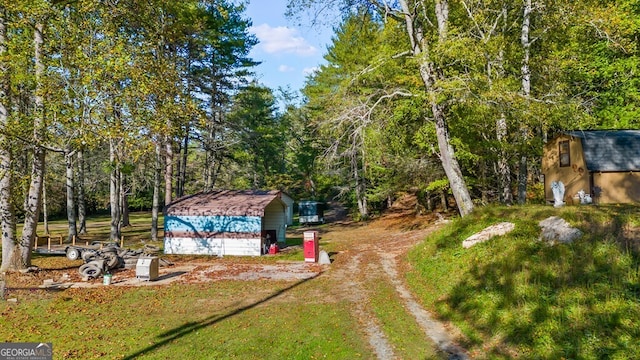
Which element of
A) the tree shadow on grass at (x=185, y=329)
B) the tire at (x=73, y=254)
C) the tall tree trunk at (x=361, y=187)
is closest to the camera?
the tree shadow on grass at (x=185, y=329)

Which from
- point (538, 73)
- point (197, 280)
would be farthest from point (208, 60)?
point (538, 73)

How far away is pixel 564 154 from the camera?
20.9m

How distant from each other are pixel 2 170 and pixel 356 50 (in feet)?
87.1

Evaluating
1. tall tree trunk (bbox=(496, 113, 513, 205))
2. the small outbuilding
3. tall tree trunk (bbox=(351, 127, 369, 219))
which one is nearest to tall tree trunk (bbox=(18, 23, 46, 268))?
tall tree trunk (bbox=(496, 113, 513, 205))

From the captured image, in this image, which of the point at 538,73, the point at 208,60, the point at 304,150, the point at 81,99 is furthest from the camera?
the point at 304,150

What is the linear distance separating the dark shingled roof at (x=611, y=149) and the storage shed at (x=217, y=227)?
17.0 m

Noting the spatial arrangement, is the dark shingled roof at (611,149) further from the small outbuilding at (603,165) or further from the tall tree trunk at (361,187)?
the tall tree trunk at (361,187)

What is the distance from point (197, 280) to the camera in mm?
14633

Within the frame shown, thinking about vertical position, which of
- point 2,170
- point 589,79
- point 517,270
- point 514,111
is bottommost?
point 517,270

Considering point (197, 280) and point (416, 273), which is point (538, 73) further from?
point (197, 280)

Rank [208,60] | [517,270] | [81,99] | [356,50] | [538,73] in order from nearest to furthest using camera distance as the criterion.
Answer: [517,270] < [81,99] < [538,73] < [208,60] < [356,50]

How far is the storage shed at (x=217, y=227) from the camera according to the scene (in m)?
20.6

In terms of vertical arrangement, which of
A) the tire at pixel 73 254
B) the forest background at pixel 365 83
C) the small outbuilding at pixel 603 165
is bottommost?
the tire at pixel 73 254

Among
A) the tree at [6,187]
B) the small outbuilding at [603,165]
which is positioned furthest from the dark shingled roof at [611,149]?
the tree at [6,187]
